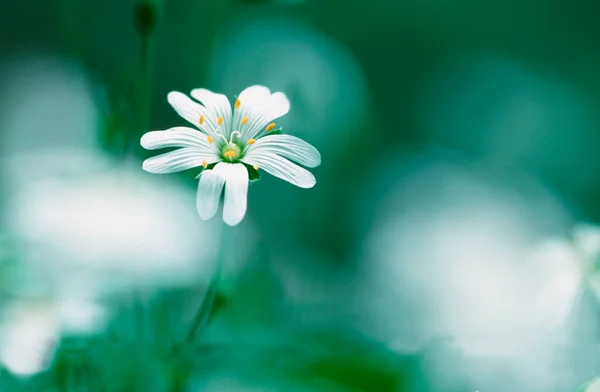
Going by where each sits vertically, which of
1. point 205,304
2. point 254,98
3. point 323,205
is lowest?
point 205,304

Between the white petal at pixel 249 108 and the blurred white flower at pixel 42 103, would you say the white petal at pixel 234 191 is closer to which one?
the white petal at pixel 249 108

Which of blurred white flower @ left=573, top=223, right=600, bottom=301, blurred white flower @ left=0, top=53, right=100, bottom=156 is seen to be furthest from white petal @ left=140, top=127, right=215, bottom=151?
blurred white flower @ left=0, top=53, right=100, bottom=156

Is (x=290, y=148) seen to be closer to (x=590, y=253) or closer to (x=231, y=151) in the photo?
(x=231, y=151)

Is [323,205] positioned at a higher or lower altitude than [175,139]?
higher

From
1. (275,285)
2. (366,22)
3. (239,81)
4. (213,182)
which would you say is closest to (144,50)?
(213,182)

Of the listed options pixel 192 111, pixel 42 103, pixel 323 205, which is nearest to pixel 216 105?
pixel 192 111

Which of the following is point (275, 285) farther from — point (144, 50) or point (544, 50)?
point (544, 50)
